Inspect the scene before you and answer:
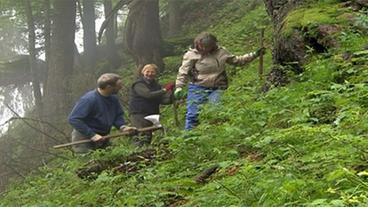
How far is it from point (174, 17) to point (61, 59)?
218 inches

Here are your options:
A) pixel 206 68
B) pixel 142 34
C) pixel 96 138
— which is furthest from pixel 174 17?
pixel 96 138

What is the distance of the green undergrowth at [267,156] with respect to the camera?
11.3ft

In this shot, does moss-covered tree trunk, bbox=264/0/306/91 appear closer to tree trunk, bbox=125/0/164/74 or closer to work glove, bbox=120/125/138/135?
work glove, bbox=120/125/138/135

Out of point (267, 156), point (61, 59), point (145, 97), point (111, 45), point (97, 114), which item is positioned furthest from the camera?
point (111, 45)

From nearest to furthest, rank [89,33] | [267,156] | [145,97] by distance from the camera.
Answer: [267,156] < [145,97] < [89,33]

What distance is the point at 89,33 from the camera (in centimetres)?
2431

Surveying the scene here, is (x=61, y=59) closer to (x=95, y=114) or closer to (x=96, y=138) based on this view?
(x=95, y=114)

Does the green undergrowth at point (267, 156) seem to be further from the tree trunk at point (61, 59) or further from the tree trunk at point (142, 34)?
the tree trunk at point (61, 59)

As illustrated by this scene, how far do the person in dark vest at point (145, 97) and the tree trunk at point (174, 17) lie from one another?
1364 cm

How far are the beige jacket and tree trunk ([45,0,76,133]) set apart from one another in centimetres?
975

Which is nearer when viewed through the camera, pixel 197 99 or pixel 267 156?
pixel 267 156

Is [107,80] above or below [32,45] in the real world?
below

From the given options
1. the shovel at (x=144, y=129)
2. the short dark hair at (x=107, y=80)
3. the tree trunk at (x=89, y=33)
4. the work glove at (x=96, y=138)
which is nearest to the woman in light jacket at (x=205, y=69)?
the shovel at (x=144, y=129)

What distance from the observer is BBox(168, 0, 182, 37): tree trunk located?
74.0 feet
